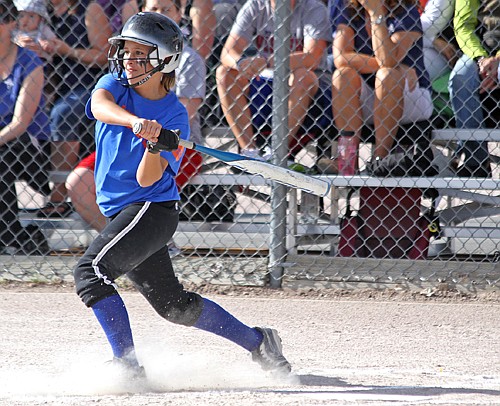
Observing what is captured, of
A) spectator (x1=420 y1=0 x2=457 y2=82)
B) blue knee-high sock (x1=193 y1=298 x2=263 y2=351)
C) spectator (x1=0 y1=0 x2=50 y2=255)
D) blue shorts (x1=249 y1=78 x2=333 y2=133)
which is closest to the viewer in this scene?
blue knee-high sock (x1=193 y1=298 x2=263 y2=351)

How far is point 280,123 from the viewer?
5.26m

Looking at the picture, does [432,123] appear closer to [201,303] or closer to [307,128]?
[307,128]

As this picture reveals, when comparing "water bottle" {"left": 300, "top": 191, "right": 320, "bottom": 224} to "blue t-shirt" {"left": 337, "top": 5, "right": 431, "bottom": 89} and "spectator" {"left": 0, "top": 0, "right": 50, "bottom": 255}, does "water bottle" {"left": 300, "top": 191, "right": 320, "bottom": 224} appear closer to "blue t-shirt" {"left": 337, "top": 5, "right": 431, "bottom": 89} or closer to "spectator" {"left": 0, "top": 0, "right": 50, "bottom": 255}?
"blue t-shirt" {"left": 337, "top": 5, "right": 431, "bottom": 89}

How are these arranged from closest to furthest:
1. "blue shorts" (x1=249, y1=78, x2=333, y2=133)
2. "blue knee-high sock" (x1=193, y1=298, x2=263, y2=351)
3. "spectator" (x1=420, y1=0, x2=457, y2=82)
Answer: "blue knee-high sock" (x1=193, y1=298, x2=263, y2=351) < "blue shorts" (x1=249, y1=78, x2=333, y2=133) < "spectator" (x1=420, y1=0, x2=457, y2=82)

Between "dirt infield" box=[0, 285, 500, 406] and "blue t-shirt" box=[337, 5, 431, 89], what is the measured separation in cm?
143

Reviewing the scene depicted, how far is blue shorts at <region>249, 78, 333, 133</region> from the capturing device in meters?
5.53

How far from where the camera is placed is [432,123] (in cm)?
550

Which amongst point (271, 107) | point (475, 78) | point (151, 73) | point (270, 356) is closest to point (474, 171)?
point (475, 78)

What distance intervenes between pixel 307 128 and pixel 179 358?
208 centimetres

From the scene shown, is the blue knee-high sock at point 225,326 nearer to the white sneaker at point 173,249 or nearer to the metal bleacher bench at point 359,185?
the metal bleacher bench at point 359,185

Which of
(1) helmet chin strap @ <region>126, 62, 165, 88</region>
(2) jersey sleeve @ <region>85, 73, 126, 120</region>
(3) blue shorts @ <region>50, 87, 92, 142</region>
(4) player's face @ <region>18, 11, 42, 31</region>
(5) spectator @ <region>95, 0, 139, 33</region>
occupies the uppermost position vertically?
(5) spectator @ <region>95, 0, 139, 33</region>

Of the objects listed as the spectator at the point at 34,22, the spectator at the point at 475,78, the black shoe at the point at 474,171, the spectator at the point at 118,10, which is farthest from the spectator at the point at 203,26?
the black shoe at the point at 474,171

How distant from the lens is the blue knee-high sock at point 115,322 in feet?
11.0

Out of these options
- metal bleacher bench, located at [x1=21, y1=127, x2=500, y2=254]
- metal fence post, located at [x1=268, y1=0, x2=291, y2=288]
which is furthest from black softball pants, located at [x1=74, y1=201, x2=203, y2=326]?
metal bleacher bench, located at [x1=21, y1=127, x2=500, y2=254]
